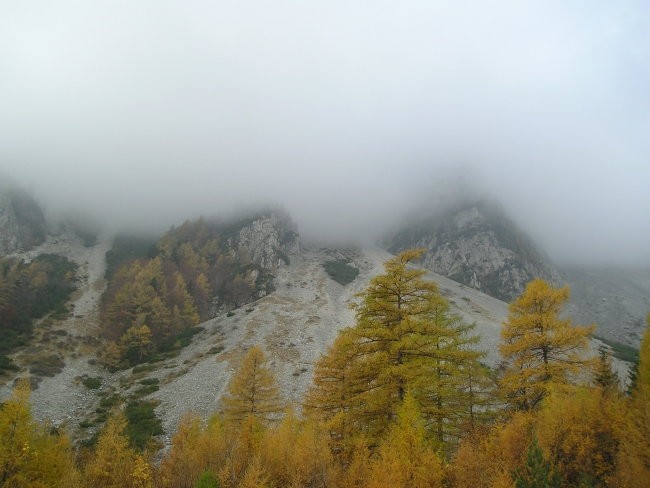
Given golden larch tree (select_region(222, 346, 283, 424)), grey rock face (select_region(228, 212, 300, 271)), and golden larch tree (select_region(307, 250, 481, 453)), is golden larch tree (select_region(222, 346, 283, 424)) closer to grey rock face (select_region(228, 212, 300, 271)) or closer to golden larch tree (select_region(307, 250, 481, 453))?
golden larch tree (select_region(307, 250, 481, 453))

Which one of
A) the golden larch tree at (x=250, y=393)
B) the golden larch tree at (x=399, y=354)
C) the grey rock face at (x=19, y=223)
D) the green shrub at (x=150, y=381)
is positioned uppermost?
the grey rock face at (x=19, y=223)

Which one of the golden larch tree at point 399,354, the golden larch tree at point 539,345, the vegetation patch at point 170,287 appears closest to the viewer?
the golden larch tree at point 399,354

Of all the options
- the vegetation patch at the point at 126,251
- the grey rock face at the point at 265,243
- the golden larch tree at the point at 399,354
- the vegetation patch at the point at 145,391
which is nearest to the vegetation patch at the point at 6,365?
the vegetation patch at the point at 145,391

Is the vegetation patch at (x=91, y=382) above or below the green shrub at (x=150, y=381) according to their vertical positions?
below

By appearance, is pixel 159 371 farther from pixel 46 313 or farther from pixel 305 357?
pixel 46 313

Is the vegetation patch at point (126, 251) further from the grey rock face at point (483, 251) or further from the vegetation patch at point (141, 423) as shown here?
the grey rock face at point (483, 251)

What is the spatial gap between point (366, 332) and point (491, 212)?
189 metres

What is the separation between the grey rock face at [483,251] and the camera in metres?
159

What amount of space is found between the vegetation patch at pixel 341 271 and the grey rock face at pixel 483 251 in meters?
38.7

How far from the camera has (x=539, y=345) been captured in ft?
72.5

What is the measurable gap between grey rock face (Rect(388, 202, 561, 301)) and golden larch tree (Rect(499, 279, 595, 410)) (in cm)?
13917

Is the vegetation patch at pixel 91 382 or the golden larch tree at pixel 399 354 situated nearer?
the golden larch tree at pixel 399 354

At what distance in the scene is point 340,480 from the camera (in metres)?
19.0

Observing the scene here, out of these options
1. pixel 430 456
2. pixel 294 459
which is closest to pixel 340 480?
pixel 294 459
